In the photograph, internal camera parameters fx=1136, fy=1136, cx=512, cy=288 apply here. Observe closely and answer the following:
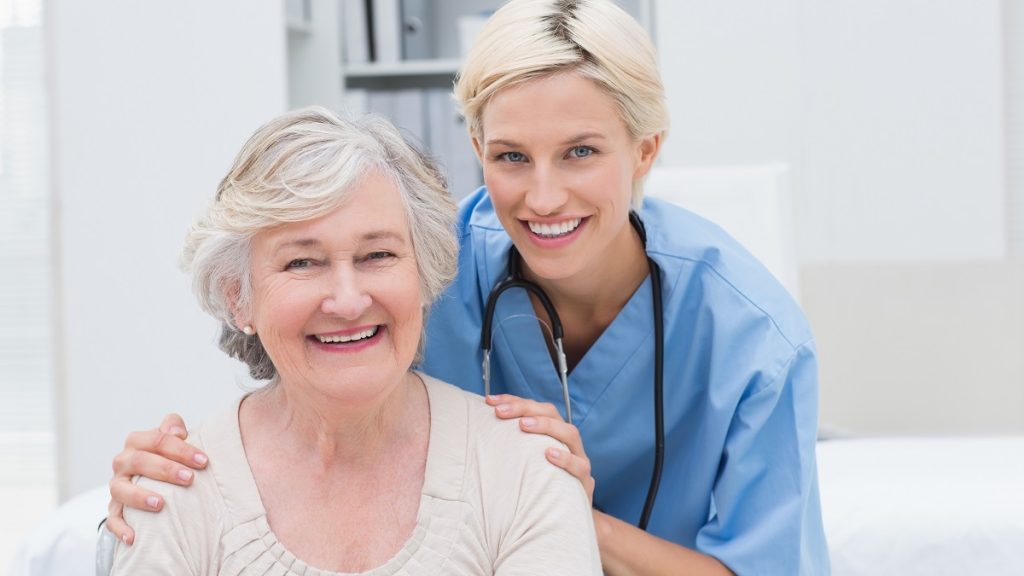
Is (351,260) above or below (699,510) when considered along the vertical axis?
above

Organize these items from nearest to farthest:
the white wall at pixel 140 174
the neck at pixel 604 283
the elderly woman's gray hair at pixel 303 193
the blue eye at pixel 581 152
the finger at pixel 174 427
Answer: the elderly woman's gray hair at pixel 303 193
the finger at pixel 174 427
the blue eye at pixel 581 152
the neck at pixel 604 283
the white wall at pixel 140 174

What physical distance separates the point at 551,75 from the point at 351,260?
332mm

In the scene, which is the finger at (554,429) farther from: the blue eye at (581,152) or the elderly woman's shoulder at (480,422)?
the blue eye at (581,152)

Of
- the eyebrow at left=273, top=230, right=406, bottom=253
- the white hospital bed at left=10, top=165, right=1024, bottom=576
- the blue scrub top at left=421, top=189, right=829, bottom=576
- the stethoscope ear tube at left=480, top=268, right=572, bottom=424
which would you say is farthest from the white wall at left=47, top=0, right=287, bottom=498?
the eyebrow at left=273, top=230, right=406, bottom=253

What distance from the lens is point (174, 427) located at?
1264 millimetres

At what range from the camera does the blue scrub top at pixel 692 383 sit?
1395 millimetres

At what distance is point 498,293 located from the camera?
1473 millimetres

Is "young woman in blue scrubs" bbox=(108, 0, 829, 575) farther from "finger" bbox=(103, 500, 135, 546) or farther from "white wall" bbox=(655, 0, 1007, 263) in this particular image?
"white wall" bbox=(655, 0, 1007, 263)

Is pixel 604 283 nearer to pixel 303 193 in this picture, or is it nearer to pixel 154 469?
pixel 303 193

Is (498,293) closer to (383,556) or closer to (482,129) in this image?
(482,129)

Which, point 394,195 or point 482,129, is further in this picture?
point 482,129

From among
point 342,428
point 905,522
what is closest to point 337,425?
point 342,428

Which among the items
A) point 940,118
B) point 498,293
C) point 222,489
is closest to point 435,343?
point 498,293

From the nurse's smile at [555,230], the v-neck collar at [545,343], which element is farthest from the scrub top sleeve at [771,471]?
the nurse's smile at [555,230]
